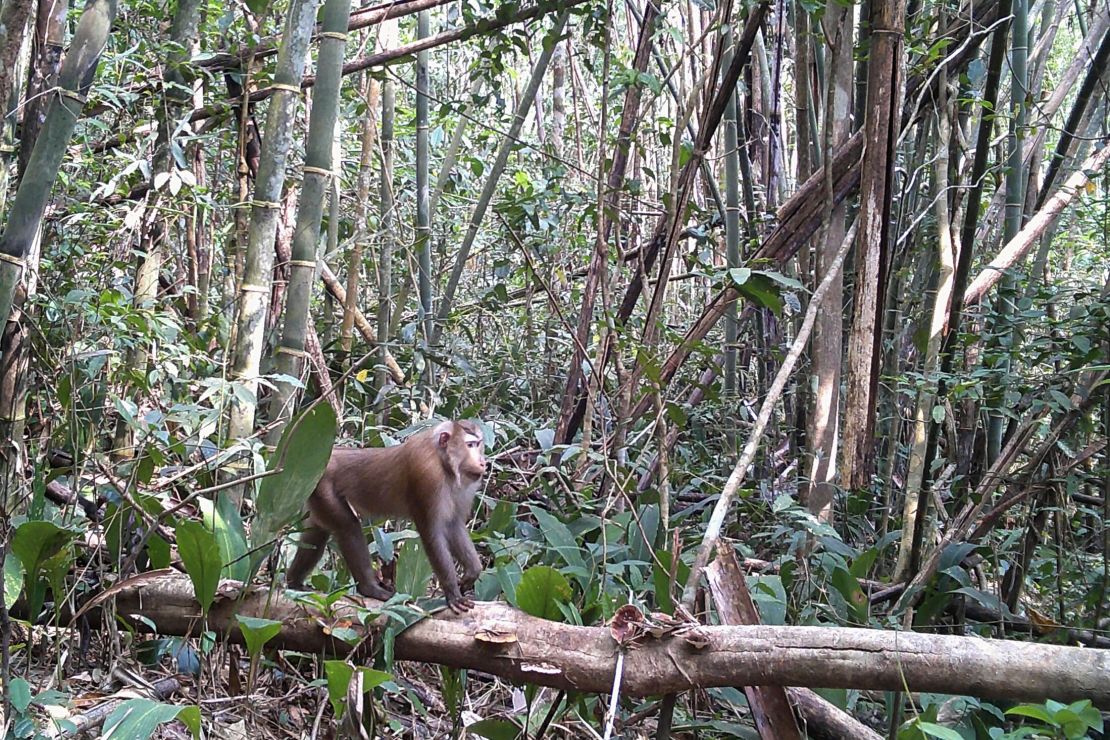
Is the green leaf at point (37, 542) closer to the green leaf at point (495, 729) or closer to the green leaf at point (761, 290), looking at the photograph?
the green leaf at point (495, 729)

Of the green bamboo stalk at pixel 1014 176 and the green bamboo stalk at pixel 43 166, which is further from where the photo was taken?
the green bamboo stalk at pixel 1014 176

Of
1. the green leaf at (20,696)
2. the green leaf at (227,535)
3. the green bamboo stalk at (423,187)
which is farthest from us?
the green bamboo stalk at (423,187)

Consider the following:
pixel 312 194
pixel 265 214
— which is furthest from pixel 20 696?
pixel 312 194

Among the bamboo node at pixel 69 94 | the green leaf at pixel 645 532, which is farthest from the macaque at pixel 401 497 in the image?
the bamboo node at pixel 69 94

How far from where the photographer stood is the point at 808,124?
5008mm

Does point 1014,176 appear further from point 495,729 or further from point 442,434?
point 495,729

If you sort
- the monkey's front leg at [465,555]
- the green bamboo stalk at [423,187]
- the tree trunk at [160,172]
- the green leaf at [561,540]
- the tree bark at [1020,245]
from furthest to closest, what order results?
the green bamboo stalk at [423,187] < the tree bark at [1020,245] < the tree trunk at [160,172] < the green leaf at [561,540] < the monkey's front leg at [465,555]

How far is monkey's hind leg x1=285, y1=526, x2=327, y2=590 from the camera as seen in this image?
4.16 m

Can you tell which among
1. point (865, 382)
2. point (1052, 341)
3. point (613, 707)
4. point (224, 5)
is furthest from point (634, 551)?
point (224, 5)

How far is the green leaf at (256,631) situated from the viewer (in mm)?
3020

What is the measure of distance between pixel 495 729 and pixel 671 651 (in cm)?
75

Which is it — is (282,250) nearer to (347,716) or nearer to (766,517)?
(766,517)

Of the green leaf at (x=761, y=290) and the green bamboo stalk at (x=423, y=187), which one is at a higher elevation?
the green bamboo stalk at (x=423, y=187)

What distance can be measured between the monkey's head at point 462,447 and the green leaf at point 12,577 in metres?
1.59
